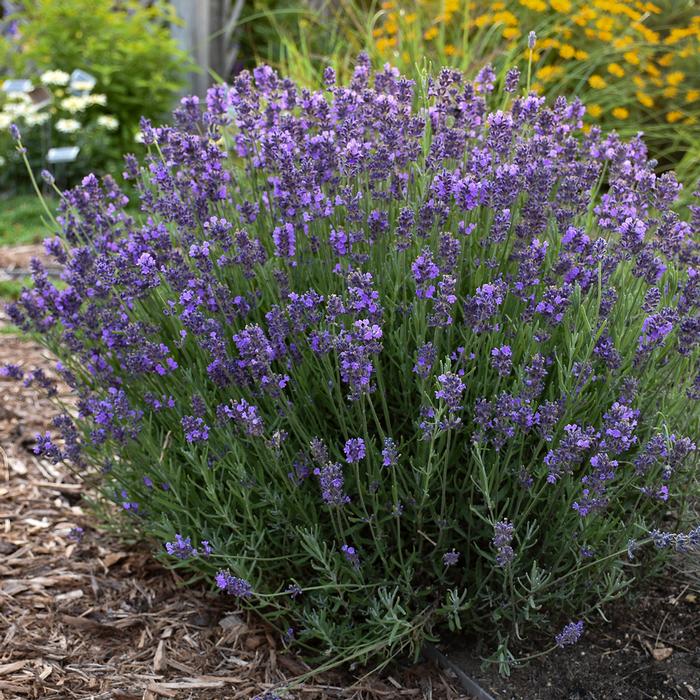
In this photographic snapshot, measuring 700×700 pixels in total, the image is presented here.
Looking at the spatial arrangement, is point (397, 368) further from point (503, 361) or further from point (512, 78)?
point (512, 78)

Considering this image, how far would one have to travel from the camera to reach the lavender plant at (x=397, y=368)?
Result: 1.96 m

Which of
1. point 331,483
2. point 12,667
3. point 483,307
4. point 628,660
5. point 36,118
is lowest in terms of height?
point 36,118

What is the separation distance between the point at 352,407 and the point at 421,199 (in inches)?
23.9

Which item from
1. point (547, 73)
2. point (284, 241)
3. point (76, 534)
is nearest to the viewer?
point (284, 241)

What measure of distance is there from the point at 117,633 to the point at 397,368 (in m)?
1.18

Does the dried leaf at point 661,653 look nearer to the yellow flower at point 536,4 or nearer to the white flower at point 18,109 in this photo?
the yellow flower at point 536,4

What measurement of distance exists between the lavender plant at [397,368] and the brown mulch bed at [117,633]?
0.47ft

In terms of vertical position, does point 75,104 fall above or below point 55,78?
below

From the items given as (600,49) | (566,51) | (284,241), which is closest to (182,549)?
(284,241)

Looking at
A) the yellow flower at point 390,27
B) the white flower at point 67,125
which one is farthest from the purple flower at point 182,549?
the white flower at point 67,125

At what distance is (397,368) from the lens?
2.33 m

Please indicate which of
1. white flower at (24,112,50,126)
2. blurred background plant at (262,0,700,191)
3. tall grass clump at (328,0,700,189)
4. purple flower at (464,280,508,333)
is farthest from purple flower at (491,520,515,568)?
white flower at (24,112,50,126)

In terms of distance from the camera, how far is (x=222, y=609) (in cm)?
262

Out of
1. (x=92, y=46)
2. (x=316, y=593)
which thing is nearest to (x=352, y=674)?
(x=316, y=593)
